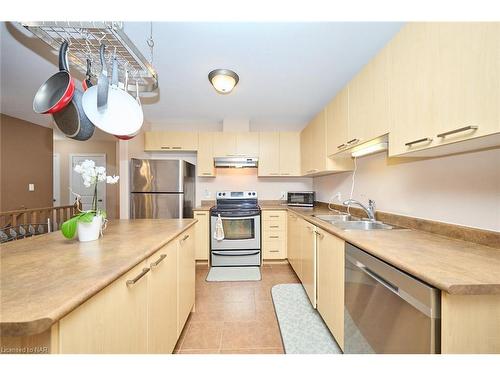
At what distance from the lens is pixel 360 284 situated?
3.51ft

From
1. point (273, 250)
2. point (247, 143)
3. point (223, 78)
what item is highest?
point (223, 78)

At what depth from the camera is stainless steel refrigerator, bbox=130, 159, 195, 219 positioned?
9.30 ft

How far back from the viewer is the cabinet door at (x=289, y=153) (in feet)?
10.8

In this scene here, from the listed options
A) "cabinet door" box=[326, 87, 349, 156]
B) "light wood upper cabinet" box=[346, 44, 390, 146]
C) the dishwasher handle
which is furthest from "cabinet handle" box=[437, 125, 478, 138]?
"cabinet door" box=[326, 87, 349, 156]

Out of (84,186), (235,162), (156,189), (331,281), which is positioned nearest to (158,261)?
(331,281)

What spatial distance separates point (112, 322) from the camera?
2.25ft

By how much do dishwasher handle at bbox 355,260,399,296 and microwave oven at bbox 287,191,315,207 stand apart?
7.25 ft

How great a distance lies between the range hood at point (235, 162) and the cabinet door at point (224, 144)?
82 mm

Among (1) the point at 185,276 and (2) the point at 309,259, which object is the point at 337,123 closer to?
(2) the point at 309,259

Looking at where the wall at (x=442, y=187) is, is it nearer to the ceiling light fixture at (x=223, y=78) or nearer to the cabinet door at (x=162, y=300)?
the ceiling light fixture at (x=223, y=78)

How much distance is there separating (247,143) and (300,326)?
253 cm
